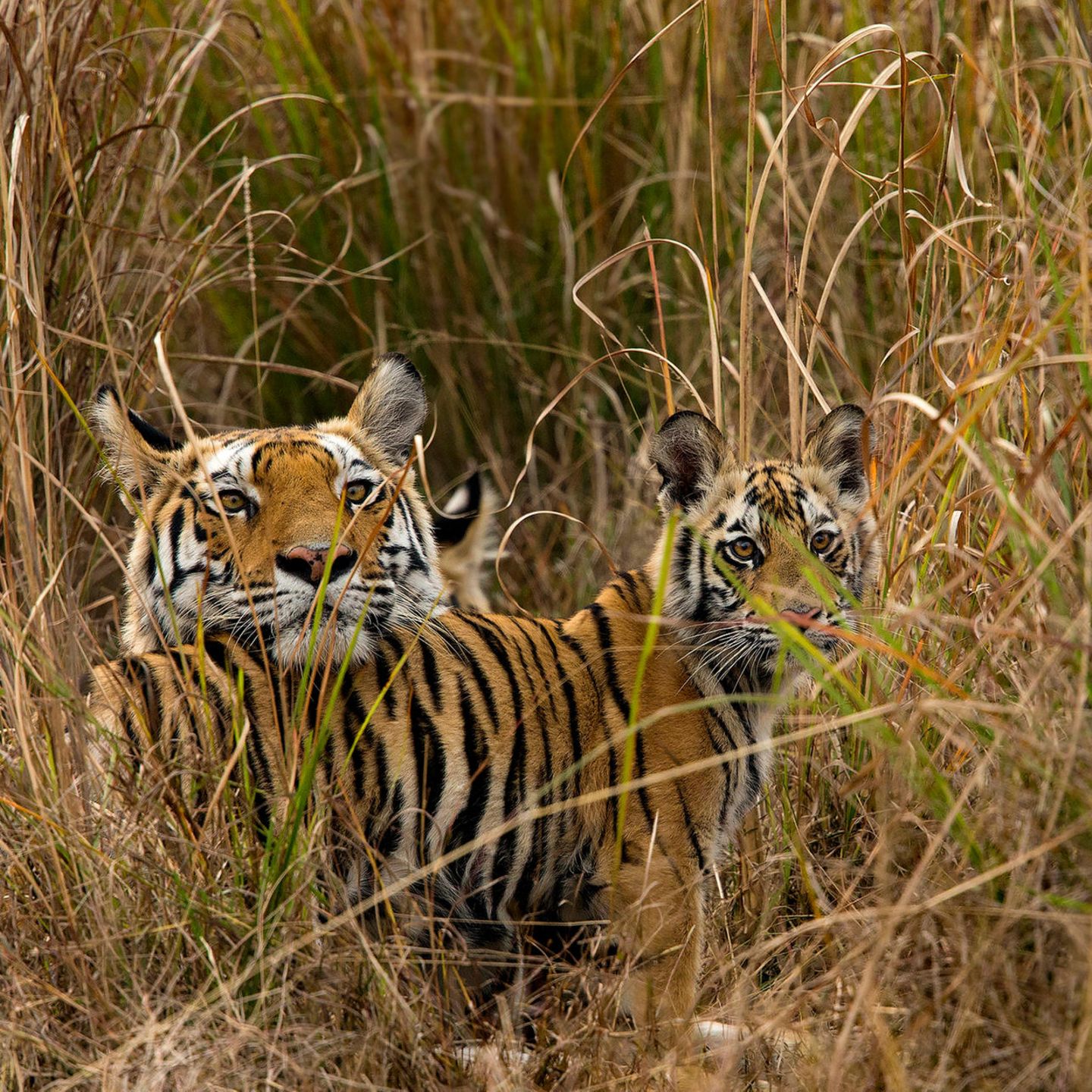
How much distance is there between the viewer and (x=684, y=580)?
3119 millimetres

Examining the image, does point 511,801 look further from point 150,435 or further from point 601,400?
point 601,400

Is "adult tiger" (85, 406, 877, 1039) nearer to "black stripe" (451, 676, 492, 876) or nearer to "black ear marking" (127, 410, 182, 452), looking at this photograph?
"black stripe" (451, 676, 492, 876)

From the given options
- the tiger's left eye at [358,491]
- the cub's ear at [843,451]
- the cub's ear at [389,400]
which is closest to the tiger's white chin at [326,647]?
the tiger's left eye at [358,491]

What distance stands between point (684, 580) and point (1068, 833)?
1266 mm

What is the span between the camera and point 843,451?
10.4 feet

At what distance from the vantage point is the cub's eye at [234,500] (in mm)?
2826

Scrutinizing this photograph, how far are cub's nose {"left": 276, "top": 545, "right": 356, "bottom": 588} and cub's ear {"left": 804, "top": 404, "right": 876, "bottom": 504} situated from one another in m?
1.08

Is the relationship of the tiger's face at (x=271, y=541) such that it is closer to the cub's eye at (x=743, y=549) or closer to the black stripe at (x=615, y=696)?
the black stripe at (x=615, y=696)

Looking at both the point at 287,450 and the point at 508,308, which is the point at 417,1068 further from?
the point at 508,308

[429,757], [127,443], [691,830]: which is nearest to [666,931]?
[691,830]

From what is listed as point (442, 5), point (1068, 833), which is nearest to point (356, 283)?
point (442, 5)

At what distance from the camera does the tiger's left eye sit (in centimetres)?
289

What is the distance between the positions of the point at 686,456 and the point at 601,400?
2218 millimetres

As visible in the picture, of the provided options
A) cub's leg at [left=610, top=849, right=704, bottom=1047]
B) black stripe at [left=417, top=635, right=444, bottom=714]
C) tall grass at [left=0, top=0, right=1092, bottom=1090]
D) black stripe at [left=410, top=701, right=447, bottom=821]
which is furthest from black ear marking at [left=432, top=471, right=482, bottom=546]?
cub's leg at [left=610, top=849, right=704, bottom=1047]
